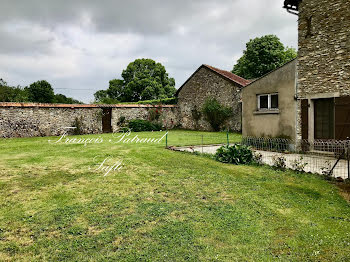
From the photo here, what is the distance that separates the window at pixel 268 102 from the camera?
11484mm

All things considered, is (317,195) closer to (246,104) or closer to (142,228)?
(142,228)

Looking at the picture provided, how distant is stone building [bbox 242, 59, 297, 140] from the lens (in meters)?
10.6

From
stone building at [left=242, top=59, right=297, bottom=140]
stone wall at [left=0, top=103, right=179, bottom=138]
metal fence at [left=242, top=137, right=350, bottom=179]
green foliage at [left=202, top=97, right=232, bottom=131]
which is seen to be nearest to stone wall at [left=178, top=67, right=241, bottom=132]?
green foliage at [left=202, top=97, right=232, bottom=131]

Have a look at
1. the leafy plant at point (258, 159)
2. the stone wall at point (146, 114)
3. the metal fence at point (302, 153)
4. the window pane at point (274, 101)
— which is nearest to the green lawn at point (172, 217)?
the leafy plant at point (258, 159)

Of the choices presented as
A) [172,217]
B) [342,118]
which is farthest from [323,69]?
[172,217]

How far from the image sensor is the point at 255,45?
1428 inches

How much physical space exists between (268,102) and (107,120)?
55.0ft

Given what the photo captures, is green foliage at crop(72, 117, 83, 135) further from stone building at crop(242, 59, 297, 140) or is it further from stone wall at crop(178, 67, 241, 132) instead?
stone building at crop(242, 59, 297, 140)

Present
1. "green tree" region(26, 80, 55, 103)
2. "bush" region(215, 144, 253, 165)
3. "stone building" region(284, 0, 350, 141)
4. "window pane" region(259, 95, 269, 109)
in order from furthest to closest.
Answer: "green tree" region(26, 80, 55, 103)
"window pane" region(259, 95, 269, 109)
"stone building" region(284, 0, 350, 141)
"bush" region(215, 144, 253, 165)

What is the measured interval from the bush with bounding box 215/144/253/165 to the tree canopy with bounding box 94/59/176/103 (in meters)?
35.9

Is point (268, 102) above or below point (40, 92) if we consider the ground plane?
below

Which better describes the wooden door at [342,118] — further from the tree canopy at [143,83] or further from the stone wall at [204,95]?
the tree canopy at [143,83]

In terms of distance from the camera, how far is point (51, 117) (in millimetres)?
20297

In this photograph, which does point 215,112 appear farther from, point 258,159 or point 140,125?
point 258,159
